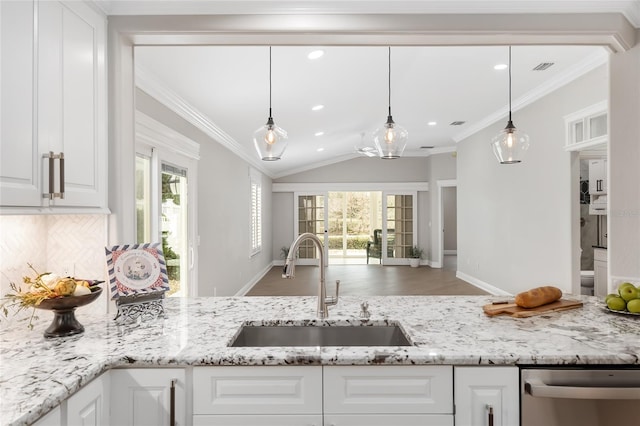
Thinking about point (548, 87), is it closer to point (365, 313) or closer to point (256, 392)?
point (365, 313)

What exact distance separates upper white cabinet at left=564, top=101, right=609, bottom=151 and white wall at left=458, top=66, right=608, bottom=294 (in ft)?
0.33

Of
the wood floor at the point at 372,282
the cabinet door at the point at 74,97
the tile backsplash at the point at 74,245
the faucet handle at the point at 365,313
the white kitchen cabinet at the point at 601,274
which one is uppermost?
the cabinet door at the point at 74,97

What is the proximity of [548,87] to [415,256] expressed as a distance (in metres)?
5.89

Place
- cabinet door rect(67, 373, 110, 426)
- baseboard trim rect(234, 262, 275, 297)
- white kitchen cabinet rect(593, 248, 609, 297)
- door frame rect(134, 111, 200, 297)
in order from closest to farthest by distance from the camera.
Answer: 1. cabinet door rect(67, 373, 110, 426)
2. door frame rect(134, 111, 200, 297)
3. white kitchen cabinet rect(593, 248, 609, 297)
4. baseboard trim rect(234, 262, 275, 297)

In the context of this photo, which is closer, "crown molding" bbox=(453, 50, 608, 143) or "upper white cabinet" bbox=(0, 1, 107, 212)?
"upper white cabinet" bbox=(0, 1, 107, 212)

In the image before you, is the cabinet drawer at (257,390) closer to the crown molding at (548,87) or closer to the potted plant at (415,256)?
the crown molding at (548,87)

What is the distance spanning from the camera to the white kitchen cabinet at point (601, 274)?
5.00 metres

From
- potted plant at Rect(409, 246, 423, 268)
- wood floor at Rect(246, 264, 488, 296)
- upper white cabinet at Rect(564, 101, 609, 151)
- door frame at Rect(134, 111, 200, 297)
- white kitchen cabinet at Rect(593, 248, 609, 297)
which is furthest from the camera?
potted plant at Rect(409, 246, 423, 268)

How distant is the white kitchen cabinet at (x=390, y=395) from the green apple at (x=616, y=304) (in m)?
1.03

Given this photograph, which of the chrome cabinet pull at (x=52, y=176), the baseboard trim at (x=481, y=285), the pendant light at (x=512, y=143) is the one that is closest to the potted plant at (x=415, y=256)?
the baseboard trim at (x=481, y=285)

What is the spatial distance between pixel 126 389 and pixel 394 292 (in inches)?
234

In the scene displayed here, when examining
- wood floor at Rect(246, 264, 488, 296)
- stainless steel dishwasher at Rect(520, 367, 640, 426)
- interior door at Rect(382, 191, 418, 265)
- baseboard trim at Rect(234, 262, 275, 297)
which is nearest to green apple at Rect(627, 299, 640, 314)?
stainless steel dishwasher at Rect(520, 367, 640, 426)

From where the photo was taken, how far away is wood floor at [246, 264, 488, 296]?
6912 mm

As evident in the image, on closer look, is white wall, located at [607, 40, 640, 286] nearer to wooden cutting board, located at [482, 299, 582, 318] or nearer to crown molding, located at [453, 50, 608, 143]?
wooden cutting board, located at [482, 299, 582, 318]
